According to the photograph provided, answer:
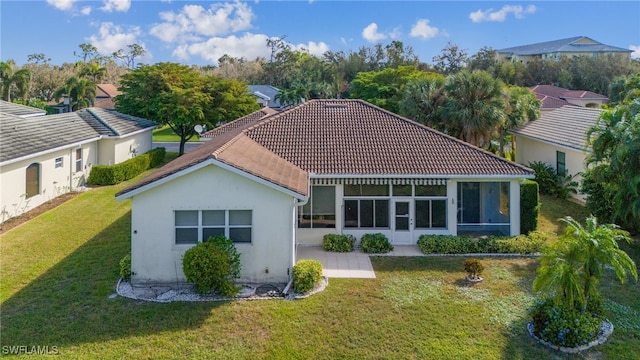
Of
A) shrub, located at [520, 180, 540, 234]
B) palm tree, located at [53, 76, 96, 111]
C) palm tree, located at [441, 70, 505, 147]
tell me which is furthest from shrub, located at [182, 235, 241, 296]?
palm tree, located at [53, 76, 96, 111]

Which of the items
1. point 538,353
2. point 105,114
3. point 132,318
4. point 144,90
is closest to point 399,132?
point 538,353

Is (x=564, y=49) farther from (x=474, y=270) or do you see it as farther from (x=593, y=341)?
(x=593, y=341)

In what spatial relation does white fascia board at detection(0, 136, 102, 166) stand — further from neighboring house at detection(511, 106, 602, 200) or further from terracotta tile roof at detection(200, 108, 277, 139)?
neighboring house at detection(511, 106, 602, 200)

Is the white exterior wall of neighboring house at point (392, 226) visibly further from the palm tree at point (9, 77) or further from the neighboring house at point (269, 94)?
the palm tree at point (9, 77)

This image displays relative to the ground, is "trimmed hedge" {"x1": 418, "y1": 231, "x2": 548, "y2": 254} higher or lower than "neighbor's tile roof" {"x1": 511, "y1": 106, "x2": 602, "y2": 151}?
lower

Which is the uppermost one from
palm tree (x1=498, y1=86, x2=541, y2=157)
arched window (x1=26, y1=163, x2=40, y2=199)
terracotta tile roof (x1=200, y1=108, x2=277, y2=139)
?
palm tree (x1=498, y1=86, x2=541, y2=157)

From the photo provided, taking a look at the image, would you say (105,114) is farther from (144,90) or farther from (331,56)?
(331,56)

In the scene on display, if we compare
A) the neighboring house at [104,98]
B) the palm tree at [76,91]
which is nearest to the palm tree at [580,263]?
the palm tree at [76,91]

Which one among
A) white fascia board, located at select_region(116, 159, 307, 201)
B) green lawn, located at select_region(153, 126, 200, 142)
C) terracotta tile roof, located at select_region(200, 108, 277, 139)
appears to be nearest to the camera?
white fascia board, located at select_region(116, 159, 307, 201)
